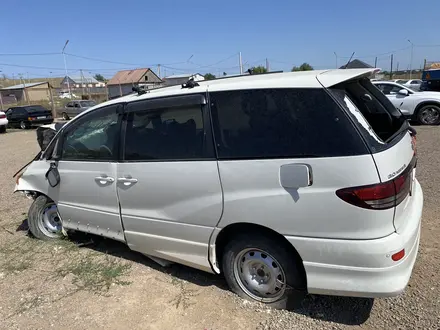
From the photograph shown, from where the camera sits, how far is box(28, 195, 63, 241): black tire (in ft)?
14.8

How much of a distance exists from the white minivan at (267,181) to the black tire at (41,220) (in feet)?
3.39

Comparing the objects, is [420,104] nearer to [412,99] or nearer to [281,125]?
[412,99]

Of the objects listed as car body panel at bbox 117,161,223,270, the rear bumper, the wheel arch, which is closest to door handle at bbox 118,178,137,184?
car body panel at bbox 117,161,223,270

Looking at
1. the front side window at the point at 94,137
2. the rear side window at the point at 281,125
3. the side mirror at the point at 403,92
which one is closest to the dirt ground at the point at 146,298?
the front side window at the point at 94,137

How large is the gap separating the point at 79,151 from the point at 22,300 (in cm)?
147

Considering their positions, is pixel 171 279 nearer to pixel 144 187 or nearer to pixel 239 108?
pixel 144 187

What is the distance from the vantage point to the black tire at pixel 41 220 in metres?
4.51

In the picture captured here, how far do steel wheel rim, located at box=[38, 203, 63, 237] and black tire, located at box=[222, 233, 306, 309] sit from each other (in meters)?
2.50

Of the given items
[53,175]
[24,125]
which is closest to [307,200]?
[53,175]

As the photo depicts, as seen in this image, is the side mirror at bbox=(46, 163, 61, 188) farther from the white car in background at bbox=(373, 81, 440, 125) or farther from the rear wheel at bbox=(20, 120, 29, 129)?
the rear wheel at bbox=(20, 120, 29, 129)

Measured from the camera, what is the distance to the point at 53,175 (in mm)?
4043

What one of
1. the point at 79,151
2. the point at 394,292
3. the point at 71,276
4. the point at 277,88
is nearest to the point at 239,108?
the point at 277,88

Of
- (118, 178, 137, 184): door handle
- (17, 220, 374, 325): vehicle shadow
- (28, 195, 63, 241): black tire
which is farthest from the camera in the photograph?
(28, 195, 63, 241): black tire

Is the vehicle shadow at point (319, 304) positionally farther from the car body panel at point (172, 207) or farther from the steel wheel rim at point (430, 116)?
the steel wheel rim at point (430, 116)
